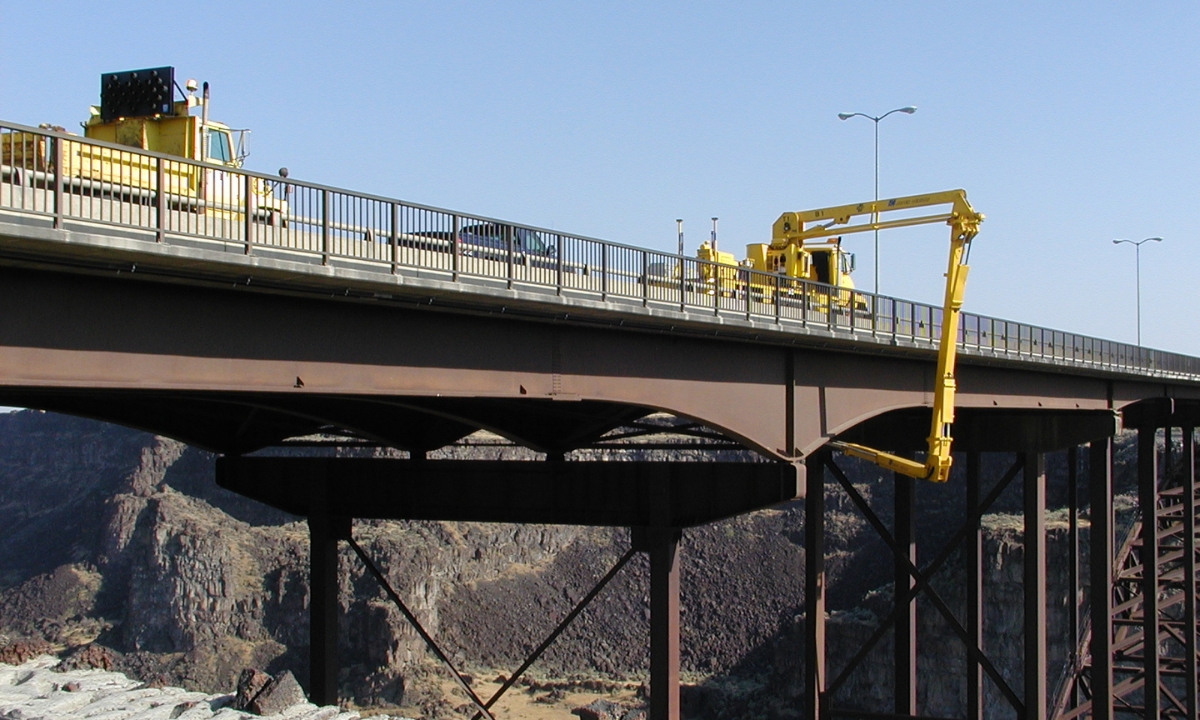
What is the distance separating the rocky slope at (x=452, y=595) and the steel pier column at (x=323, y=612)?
117 ft

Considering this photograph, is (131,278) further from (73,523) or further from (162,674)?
(73,523)

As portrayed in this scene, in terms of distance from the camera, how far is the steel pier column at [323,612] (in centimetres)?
2572

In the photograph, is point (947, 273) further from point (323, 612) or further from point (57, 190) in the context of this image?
point (57, 190)

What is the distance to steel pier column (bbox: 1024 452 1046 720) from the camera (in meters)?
29.8

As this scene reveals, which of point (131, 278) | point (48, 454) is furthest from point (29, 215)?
point (48, 454)

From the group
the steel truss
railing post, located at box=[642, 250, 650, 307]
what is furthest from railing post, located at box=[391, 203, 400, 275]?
the steel truss

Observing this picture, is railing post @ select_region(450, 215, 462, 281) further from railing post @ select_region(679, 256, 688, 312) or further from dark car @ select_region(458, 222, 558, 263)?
railing post @ select_region(679, 256, 688, 312)

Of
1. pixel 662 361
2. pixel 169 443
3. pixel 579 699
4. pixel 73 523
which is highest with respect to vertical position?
pixel 662 361

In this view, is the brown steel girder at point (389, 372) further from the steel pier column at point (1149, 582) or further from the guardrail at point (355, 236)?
the steel pier column at point (1149, 582)

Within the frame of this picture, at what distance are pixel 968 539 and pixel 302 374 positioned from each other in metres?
24.4

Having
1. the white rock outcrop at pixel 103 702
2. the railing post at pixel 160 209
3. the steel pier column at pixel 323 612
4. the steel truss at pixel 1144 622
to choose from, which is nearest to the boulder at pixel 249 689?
the white rock outcrop at pixel 103 702

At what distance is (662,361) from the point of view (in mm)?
19719

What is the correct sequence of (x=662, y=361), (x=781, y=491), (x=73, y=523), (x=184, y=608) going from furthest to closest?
(x=73, y=523)
(x=184, y=608)
(x=781, y=491)
(x=662, y=361)

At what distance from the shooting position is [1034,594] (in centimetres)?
3069
